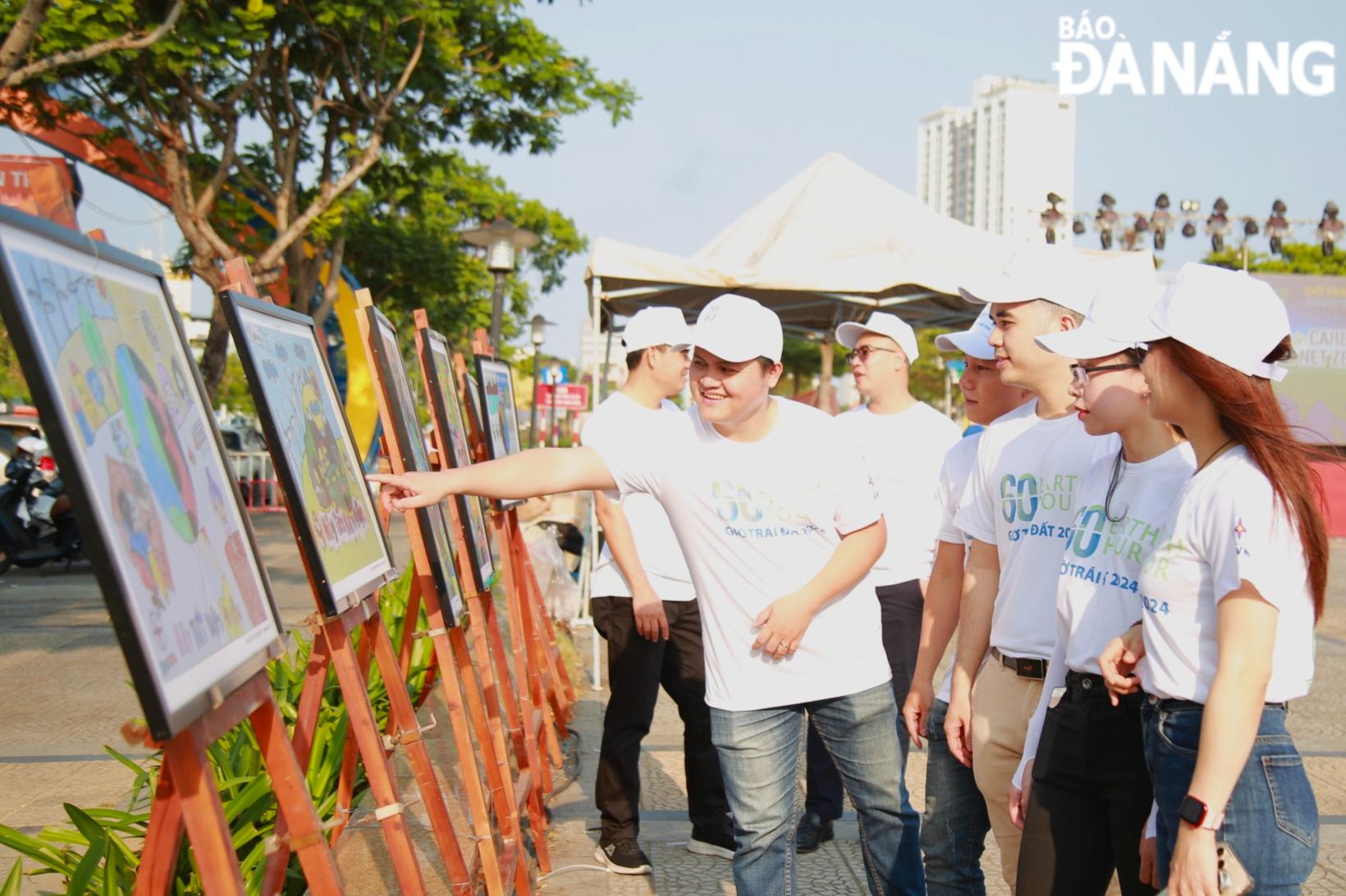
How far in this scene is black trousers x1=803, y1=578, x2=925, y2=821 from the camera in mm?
5156

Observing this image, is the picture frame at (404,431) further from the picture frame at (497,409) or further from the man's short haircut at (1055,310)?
the man's short haircut at (1055,310)

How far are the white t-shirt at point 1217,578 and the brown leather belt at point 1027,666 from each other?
62 cm

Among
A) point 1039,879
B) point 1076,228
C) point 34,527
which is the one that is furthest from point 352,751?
point 1076,228

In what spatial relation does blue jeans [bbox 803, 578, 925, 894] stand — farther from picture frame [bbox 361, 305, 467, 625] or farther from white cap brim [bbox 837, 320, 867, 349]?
picture frame [bbox 361, 305, 467, 625]

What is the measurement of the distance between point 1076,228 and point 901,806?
29868 millimetres

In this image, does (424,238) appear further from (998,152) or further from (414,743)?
(998,152)

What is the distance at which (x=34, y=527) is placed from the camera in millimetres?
13438

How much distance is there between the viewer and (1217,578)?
7.54ft

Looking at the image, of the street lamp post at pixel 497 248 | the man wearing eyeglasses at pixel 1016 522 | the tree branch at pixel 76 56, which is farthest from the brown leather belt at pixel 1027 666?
the street lamp post at pixel 497 248

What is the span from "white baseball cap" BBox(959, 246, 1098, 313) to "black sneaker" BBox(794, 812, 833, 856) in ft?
8.64

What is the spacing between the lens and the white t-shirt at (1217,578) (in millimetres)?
2242

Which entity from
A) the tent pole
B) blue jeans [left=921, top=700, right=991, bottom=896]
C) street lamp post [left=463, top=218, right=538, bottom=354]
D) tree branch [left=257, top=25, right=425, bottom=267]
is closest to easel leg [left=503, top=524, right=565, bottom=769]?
the tent pole

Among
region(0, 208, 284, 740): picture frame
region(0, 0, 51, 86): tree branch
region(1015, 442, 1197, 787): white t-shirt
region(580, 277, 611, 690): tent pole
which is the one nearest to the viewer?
region(0, 208, 284, 740): picture frame

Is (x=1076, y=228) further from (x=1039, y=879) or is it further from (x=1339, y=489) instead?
(x=1039, y=879)
